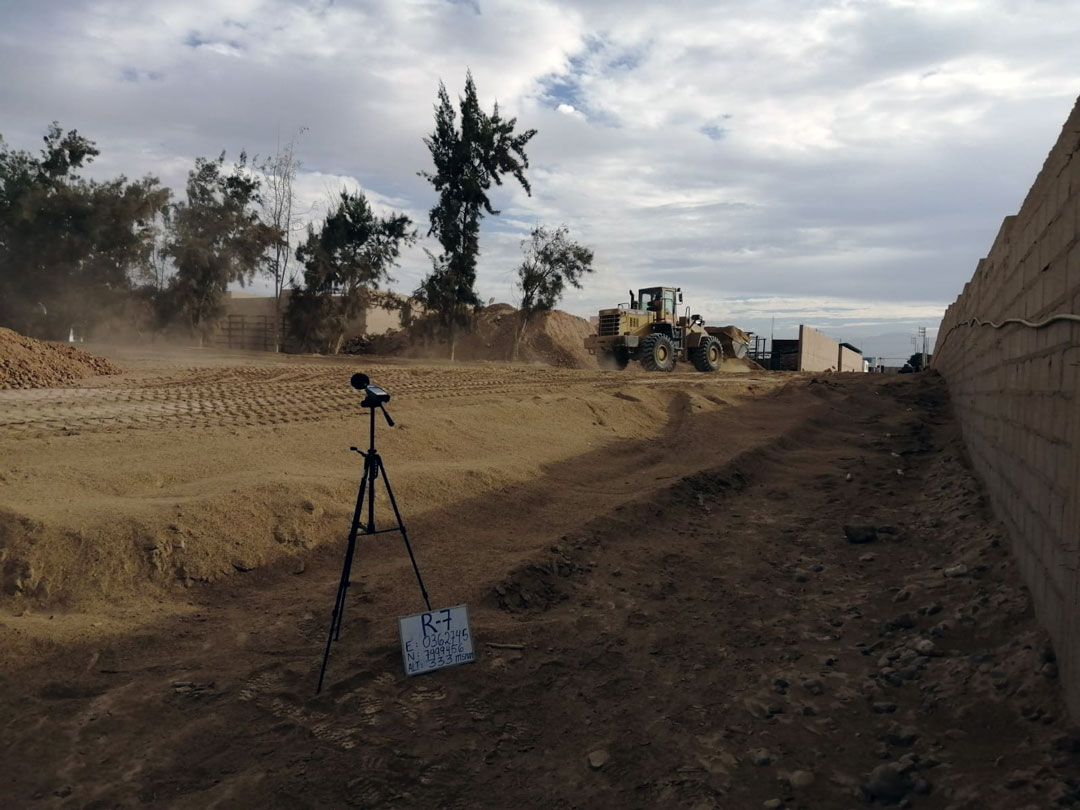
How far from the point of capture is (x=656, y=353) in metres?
22.3

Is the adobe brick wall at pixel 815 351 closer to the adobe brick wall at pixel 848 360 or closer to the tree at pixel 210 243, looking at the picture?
the adobe brick wall at pixel 848 360

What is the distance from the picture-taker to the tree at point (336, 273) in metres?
29.9

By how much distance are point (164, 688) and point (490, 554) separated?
2627 millimetres

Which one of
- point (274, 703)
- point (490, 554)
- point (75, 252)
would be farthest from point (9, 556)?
point (75, 252)

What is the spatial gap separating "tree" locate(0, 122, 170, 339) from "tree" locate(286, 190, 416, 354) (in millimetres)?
5523

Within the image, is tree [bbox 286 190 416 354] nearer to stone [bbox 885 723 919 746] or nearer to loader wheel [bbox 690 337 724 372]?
loader wheel [bbox 690 337 724 372]

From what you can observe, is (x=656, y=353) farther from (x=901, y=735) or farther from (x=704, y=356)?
(x=901, y=735)

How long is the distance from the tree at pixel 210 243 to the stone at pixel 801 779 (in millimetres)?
29903

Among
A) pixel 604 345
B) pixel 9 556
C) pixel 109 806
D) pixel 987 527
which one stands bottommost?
pixel 109 806

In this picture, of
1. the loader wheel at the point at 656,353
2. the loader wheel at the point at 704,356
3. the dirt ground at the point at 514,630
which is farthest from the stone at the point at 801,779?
the loader wheel at the point at 704,356

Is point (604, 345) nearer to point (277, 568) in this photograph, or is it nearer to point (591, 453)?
point (591, 453)

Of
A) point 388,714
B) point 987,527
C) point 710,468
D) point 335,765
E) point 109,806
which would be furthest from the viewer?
point 710,468

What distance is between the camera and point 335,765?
341 centimetres

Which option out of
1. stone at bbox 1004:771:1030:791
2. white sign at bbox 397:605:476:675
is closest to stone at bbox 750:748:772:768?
stone at bbox 1004:771:1030:791
